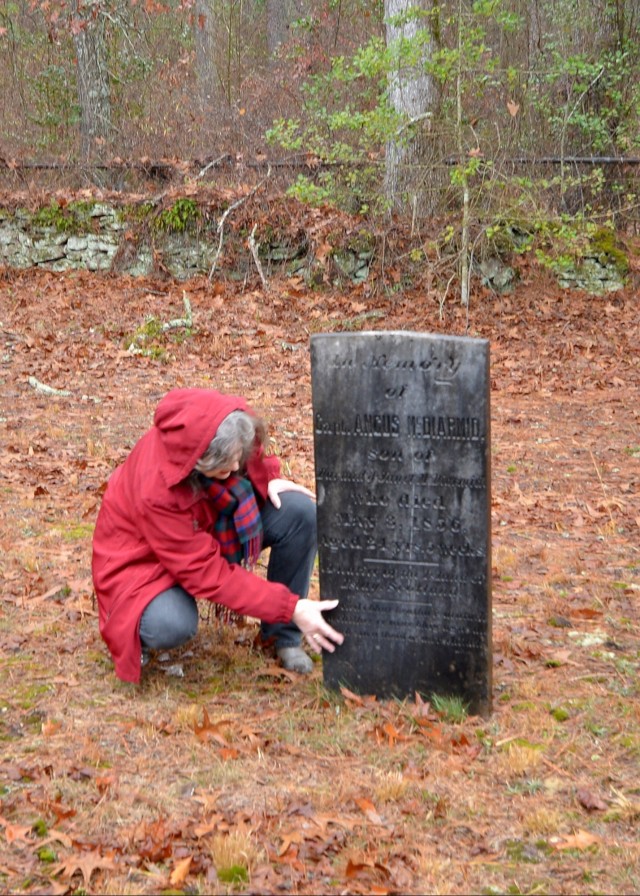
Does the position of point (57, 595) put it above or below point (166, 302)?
below

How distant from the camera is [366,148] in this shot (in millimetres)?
12789

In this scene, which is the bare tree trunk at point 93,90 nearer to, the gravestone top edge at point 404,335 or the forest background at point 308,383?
the forest background at point 308,383

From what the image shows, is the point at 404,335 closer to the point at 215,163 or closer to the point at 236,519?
the point at 236,519

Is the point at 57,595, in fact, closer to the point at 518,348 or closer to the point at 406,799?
the point at 406,799

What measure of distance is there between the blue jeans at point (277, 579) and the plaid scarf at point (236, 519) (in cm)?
12

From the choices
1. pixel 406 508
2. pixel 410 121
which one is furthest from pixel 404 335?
pixel 410 121

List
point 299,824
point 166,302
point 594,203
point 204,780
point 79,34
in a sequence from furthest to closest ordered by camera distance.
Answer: point 79,34 < point 594,203 < point 166,302 < point 204,780 < point 299,824

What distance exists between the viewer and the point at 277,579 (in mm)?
4391

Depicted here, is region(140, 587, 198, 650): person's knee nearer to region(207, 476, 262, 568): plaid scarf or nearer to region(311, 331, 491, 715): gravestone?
region(207, 476, 262, 568): plaid scarf

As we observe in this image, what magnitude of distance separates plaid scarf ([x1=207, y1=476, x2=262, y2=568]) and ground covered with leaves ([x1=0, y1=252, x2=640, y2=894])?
Result: 588mm

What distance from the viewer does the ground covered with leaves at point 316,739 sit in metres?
2.99

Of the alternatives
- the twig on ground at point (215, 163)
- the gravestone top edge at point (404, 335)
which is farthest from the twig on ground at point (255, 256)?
the gravestone top edge at point (404, 335)

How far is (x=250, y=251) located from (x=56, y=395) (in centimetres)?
462

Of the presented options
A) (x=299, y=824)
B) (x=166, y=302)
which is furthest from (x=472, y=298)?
(x=299, y=824)
